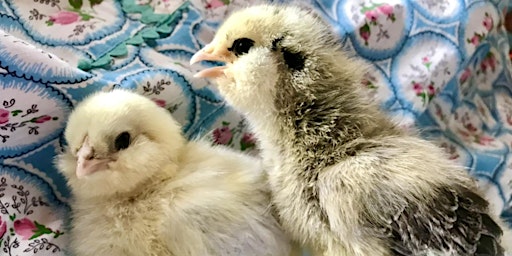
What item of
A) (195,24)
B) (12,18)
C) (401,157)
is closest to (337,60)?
(401,157)

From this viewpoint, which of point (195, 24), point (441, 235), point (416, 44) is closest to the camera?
point (441, 235)

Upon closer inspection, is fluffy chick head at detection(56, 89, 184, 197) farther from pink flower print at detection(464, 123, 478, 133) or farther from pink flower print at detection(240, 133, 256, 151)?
pink flower print at detection(464, 123, 478, 133)

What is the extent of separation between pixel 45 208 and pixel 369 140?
1.70 feet

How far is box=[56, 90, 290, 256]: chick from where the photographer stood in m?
0.92

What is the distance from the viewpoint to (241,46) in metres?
0.99

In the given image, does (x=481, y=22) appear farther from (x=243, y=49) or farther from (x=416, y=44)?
(x=243, y=49)

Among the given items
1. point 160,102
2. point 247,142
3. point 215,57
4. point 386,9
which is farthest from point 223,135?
point 386,9

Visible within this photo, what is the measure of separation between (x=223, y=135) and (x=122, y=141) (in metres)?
0.33

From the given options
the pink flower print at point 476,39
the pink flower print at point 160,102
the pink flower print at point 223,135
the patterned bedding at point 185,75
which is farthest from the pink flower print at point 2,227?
the pink flower print at point 476,39

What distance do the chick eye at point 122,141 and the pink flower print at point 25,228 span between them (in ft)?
0.61

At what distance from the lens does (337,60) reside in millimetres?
996

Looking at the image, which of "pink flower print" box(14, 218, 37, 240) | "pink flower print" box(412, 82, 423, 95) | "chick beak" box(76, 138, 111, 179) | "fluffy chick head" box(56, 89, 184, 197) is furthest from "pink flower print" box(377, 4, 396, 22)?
"pink flower print" box(14, 218, 37, 240)

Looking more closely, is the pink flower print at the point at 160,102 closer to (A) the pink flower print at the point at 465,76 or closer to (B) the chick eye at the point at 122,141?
(B) the chick eye at the point at 122,141

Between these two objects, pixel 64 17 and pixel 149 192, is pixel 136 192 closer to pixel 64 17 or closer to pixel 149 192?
pixel 149 192
